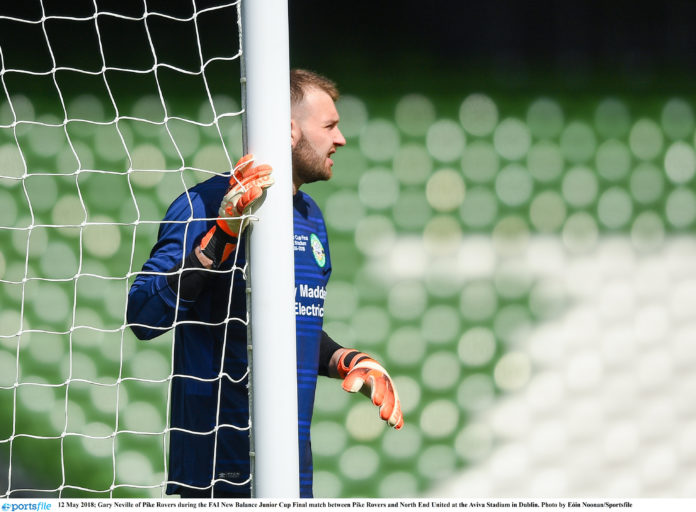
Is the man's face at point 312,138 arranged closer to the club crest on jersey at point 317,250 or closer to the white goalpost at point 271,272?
the club crest on jersey at point 317,250

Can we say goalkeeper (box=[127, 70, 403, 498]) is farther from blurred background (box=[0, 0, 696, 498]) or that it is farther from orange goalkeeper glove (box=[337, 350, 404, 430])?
blurred background (box=[0, 0, 696, 498])

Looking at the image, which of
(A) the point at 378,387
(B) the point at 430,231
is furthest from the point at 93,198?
(A) the point at 378,387

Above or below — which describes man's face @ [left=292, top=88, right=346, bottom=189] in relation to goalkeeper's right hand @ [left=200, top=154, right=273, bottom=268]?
above

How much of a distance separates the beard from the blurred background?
0.74 m

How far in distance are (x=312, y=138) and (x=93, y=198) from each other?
95 cm

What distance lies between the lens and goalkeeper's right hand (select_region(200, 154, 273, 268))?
113 centimetres

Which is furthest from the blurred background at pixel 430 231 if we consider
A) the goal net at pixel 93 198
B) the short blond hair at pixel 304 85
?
the short blond hair at pixel 304 85

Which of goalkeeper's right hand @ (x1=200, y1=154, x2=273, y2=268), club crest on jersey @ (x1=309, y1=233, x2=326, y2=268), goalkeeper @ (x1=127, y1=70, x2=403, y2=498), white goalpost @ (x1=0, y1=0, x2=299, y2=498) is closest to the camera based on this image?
goalkeeper's right hand @ (x1=200, y1=154, x2=273, y2=268)

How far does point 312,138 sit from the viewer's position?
157cm

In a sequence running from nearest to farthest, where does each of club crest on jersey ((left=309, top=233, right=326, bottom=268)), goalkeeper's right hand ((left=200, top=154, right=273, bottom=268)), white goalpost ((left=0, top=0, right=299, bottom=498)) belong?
goalkeeper's right hand ((left=200, top=154, right=273, bottom=268)) < club crest on jersey ((left=309, top=233, right=326, bottom=268)) < white goalpost ((left=0, top=0, right=299, bottom=498))

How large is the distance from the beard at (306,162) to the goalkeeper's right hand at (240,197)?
Answer: 0.34 m

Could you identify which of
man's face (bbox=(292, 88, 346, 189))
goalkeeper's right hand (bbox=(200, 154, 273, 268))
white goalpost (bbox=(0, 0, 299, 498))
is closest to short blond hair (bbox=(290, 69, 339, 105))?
man's face (bbox=(292, 88, 346, 189))

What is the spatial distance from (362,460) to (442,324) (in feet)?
1.38

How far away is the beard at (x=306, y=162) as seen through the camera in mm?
1554
